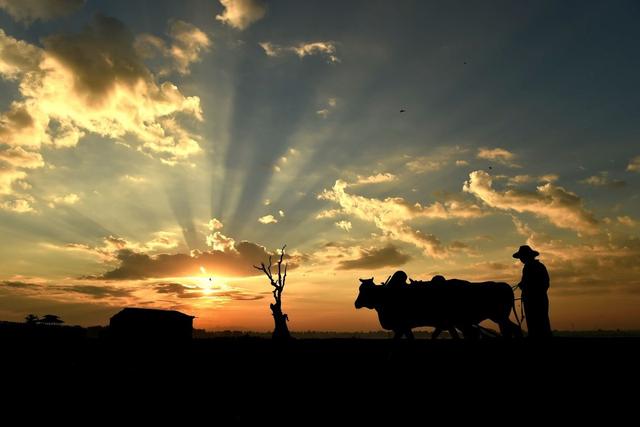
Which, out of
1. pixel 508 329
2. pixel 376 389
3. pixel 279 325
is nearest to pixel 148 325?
pixel 279 325

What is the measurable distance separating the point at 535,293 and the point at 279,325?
1729 centimetres

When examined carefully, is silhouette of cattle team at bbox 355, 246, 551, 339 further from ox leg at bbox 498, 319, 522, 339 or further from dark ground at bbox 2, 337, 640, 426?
dark ground at bbox 2, 337, 640, 426

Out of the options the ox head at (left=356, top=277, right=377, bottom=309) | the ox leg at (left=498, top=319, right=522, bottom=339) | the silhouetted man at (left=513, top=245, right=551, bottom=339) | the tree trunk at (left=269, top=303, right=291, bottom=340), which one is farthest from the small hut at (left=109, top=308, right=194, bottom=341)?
the silhouetted man at (left=513, top=245, right=551, bottom=339)

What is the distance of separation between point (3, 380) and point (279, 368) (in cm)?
978

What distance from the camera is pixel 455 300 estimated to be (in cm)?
1495

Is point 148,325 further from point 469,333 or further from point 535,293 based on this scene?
point 535,293

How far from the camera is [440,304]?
1482 centimetres

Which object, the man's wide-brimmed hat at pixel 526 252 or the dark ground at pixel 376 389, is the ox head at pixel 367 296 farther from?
the man's wide-brimmed hat at pixel 526 252

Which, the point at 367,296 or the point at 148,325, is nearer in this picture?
the point at 367,296

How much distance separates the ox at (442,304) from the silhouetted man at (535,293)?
319 centimetres

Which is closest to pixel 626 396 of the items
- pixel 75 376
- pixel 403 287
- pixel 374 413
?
pixel 374 413

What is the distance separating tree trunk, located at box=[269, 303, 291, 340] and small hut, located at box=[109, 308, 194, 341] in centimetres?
1318

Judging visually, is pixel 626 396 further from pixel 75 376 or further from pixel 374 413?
pixel 75 376

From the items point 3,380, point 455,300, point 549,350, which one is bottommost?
point 3,380
